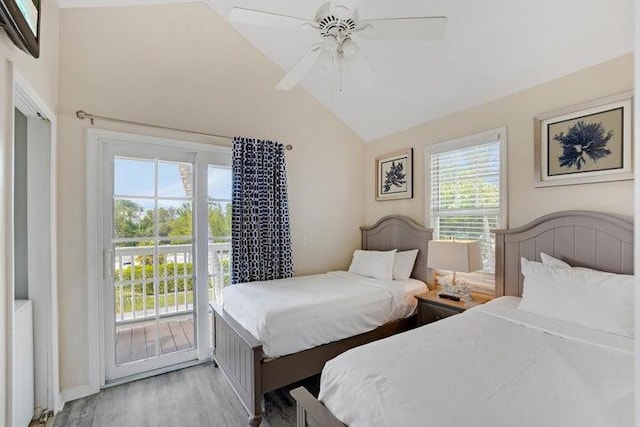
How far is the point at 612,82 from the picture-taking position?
2.08 metres

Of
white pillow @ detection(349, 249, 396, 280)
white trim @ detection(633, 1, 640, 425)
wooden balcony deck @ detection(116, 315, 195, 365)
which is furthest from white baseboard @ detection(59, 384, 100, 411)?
white trim @ detection(633, 1, 640, 425)

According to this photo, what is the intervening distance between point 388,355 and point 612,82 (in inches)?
95.0

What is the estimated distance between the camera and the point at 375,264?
10.7 ft

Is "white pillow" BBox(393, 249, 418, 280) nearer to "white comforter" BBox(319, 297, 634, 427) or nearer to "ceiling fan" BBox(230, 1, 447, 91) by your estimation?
"white comforter" BBox(319, 297, 634, 427)

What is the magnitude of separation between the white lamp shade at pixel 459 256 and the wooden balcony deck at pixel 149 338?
245 centimetres

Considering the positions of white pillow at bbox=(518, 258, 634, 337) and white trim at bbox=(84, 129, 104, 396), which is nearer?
white pillow at bbox=(518, 258, 634, 337)

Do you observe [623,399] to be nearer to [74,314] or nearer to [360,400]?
[360,400]

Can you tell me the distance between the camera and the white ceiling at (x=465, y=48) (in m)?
1.98

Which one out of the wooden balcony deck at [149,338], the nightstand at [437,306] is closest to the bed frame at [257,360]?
the nightstand at [437,306]

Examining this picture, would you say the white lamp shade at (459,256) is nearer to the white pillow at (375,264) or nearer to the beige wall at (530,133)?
the beige wall at (530,133)

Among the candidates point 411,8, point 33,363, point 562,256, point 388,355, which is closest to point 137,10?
point 411,8

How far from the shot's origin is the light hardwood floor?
6.76ft

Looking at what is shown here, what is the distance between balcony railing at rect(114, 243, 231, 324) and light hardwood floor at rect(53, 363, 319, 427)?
0.57 meters

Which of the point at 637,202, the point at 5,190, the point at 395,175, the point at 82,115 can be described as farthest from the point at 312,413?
the point at 395,175
